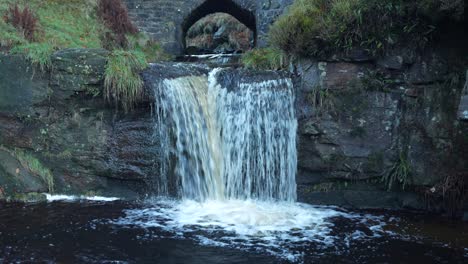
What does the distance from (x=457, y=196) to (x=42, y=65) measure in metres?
7.55

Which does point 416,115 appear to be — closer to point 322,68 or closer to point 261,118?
point 322,68

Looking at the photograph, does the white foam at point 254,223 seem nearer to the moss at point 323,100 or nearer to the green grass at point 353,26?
the moss at point 323,100

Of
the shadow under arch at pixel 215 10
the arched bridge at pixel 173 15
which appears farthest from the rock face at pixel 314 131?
the shadow under arch at pixel 215 10

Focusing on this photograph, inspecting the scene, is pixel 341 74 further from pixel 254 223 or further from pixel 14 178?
pixel 14 178

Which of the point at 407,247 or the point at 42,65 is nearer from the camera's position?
the point at 407,247

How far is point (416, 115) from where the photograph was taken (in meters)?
8.73

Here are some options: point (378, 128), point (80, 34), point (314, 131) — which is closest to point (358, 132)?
point (378, 128)

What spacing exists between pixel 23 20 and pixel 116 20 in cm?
313

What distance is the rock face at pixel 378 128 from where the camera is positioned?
8578mm

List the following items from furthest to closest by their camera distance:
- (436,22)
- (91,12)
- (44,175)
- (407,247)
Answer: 1. (91,12)
2. (44,175)
3. (436,22)
4. (407,247)

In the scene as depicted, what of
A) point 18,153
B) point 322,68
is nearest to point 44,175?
point 18,153

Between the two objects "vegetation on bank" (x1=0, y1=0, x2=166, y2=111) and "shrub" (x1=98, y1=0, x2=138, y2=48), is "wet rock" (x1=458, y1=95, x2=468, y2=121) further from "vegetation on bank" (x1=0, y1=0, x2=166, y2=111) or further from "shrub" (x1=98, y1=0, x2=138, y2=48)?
"shrub" (x1=98, y1=0, x2=138, y2=48)

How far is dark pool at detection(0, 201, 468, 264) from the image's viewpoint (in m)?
6.06

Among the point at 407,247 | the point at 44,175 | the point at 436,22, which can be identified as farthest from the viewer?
the point at 44,175
